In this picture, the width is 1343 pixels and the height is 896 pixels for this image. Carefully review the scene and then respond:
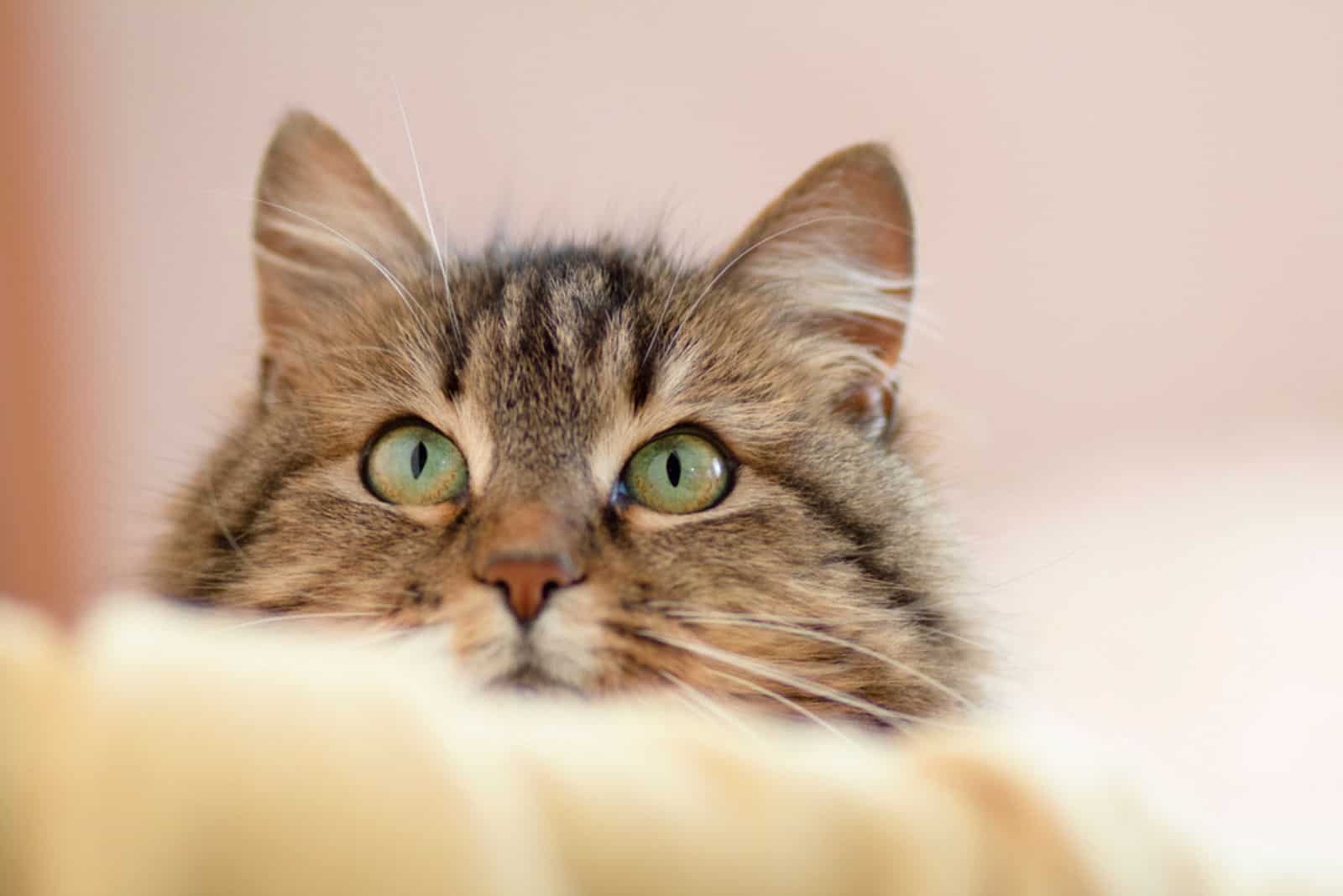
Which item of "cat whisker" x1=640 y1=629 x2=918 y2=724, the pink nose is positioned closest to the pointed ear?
the pink nose

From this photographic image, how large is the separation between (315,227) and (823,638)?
831 millimetres

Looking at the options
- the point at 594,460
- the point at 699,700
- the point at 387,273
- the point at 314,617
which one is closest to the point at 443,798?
the point at 699,700

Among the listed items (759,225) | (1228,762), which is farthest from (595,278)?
(1228,762)

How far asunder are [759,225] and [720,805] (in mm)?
893

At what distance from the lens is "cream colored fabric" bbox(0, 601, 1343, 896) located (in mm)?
347

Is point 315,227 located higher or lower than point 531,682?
higher

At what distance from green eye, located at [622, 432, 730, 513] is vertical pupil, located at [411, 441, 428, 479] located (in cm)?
20

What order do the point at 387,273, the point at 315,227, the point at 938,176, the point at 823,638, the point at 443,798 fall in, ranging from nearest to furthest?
the point at 443,798
the point at 823,638
the point at 387,273
the point at 315,227
the point at 938,176

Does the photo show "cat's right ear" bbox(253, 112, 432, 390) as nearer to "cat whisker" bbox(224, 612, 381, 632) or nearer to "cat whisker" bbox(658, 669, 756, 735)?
"cat whisker" bbox(224, 612, 381, 632)

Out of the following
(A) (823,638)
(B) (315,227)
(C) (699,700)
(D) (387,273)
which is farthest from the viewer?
(B) (315,227)

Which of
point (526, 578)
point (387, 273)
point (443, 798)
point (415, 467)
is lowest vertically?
point (443, 798)

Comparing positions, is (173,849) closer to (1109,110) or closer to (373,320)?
(373,320)

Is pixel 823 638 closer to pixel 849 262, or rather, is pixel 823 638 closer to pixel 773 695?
pixel 773 695

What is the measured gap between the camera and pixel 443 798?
1.17ft
